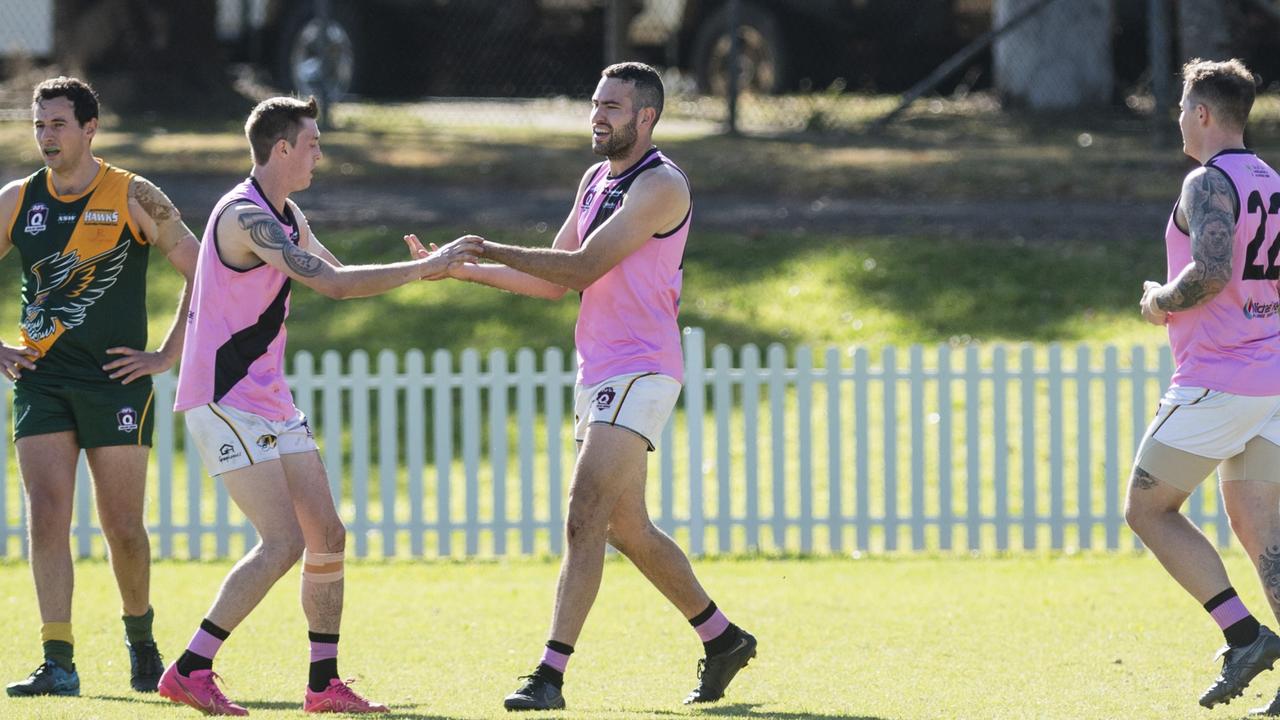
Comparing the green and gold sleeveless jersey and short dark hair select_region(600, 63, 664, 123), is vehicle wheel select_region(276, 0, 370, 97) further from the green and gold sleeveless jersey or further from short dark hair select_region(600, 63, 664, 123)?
short dark hair select_region(600, 63, 664, 123)

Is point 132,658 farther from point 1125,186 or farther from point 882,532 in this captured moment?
point 1125,186

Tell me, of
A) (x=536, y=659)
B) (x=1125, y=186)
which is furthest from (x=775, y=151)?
(x=536, y=659)

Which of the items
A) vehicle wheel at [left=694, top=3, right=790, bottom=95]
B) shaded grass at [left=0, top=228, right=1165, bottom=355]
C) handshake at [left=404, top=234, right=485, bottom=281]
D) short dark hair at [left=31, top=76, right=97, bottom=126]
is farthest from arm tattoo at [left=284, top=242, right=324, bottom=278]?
vehicle wheel at [left=694, top=3, right=790, bottom=95]

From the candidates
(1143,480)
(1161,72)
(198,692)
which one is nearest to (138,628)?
(198,692)

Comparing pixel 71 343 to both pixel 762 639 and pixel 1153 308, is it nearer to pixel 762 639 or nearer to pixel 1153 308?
pixel 762 639

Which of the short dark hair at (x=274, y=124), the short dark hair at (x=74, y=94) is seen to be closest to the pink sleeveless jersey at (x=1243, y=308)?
the short dark hair at (x=274, y=124)

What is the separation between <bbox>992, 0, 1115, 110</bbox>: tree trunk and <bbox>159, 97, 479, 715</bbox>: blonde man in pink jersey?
47.1 feet

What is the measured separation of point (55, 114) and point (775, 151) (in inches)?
451

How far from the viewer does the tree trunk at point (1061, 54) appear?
62.0 ft

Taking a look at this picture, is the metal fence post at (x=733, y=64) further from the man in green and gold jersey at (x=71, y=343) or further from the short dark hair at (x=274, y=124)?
the short dark hair at (x=274, y=124)

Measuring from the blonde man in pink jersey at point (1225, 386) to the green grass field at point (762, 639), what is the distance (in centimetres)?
42

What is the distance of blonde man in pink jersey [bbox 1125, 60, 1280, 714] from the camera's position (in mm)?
5684

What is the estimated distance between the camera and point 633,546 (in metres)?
6.27

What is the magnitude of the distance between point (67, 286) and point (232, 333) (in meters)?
0.97
